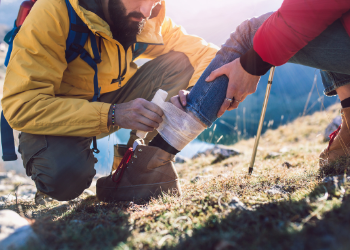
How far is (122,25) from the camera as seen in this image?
286cm

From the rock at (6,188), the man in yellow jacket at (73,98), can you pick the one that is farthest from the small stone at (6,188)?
the man in yellow jacket at (73,98)

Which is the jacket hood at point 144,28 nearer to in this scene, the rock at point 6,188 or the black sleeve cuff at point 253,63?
the black sleeve cuff at point 253,63

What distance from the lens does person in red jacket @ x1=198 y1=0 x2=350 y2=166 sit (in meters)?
1.42

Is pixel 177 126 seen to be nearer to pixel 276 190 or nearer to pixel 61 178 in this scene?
pixel 276 190

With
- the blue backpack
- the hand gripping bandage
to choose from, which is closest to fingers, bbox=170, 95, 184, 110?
the hand gripping bandage

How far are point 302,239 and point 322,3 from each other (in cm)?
138

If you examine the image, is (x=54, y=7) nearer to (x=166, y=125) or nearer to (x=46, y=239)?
(x=166, y=125)

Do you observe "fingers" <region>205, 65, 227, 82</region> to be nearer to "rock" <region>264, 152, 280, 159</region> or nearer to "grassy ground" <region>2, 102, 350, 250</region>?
"grassy ground" <region>2, 102, 350, 250</region>

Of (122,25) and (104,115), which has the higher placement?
(122,25)

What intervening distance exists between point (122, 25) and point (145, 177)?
6.63 ft

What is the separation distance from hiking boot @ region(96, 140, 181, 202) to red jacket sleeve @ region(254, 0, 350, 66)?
122 cm

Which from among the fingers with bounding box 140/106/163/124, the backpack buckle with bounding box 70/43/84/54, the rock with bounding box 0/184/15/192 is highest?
the backpack buckle with bounding box 70/43/84/54

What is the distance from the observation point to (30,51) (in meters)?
2.09

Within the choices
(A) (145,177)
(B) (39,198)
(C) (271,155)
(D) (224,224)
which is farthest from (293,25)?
(B) (39,198)
